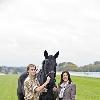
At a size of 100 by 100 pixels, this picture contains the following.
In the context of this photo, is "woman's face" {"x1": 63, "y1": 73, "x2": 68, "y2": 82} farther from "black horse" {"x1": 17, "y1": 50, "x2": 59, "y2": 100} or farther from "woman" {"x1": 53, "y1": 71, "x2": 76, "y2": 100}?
"black horse" {"x1": 17, "y1": 50, "x2": 59, "y2": 100}

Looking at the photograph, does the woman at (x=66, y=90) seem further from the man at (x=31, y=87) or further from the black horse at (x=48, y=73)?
the man at (x=31, y=87)

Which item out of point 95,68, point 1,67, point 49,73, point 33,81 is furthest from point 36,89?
point 1,67

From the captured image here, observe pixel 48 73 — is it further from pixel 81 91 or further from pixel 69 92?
pixel 81 91

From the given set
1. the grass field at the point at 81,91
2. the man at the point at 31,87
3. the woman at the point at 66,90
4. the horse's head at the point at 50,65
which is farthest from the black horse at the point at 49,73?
the grass field at the point at 81,91

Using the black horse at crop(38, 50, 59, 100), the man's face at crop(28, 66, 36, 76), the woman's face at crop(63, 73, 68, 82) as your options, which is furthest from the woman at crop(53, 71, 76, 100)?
the man's face at crop(28, 66, 36, 76)

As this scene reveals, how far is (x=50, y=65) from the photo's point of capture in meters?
8.48

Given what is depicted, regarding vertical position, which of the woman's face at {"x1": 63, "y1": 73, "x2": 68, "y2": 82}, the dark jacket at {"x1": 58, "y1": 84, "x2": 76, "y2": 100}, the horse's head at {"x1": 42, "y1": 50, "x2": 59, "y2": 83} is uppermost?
the horse's head at {"x1": 42, "y1": 50, "x2": 59, "y2": 83}

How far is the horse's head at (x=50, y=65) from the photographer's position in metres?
8.38

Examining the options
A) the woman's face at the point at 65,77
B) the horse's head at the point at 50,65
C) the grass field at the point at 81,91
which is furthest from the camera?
the grass field at the point at 81,91

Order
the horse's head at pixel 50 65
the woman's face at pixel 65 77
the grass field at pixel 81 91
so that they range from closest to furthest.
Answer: the horse's head at pixel 50 65, the woman's face at pixel 65 77, the grass field at pixel 81 91

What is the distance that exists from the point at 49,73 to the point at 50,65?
0.18 m

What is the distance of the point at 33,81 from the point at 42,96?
1.40 m

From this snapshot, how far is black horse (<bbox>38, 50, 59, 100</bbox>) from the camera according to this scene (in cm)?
843

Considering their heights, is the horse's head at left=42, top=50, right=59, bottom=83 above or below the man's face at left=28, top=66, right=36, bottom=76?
above
